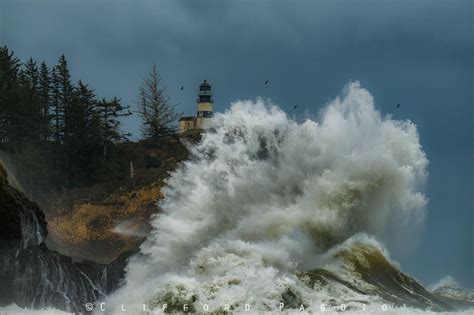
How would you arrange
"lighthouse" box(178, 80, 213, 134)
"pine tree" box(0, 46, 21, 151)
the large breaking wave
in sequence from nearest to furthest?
the large breaking wave < "pine tree" box(0, 46, 21, 151) < "lighthouse" box(178, 80, 213, 134)

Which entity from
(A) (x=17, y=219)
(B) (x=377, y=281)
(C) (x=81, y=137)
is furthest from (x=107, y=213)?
(B) (x=377, y=281)

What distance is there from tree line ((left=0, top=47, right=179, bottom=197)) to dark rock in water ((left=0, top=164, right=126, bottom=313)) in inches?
641

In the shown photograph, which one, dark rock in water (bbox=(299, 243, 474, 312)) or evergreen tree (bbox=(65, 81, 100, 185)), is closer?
dark rock in water (bbox=(299, 243, 474, 312))

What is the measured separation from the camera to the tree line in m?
53.7

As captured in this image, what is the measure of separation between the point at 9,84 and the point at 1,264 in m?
27.0

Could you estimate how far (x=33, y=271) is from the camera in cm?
3328

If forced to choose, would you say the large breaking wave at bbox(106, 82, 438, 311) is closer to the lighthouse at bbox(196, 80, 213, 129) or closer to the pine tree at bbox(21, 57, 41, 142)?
the pine tree at bbox(21, 57, 41, 142)

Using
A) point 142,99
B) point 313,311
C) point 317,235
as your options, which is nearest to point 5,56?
point 142,99

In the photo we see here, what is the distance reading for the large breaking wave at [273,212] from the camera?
96.1 ft

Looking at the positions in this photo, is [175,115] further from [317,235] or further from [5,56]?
[317,235]

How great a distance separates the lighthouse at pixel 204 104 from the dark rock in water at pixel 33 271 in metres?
37.9

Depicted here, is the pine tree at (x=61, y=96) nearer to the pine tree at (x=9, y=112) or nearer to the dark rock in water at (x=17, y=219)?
the pine tree at (x=9, y=112)

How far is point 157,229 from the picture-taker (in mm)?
36781

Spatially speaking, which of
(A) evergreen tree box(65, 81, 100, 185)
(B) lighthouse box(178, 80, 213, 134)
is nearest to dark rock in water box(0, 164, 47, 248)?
(A) evergreen tree box(65, 81, 100, 185)
